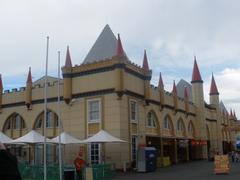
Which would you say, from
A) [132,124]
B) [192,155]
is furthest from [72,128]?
[192,155]

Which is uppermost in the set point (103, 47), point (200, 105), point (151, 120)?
point (103, 47)

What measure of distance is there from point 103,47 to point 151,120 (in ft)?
26.6

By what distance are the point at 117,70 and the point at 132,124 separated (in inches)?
182

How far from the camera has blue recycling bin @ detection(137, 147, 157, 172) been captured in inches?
1080

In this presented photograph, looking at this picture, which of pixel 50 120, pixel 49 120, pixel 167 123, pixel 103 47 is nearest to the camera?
pixel 50 120

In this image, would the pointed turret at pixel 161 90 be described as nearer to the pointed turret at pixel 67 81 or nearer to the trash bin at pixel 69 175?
the pointed turret at pixel 67 81

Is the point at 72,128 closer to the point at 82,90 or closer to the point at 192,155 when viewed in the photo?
the point at 82,90

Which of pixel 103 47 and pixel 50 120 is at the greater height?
pixel 103 47

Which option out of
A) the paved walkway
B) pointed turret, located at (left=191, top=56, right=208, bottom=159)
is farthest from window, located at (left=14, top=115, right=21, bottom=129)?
pointed turret, located at (left=191, top=56, right=208, bottom=159)

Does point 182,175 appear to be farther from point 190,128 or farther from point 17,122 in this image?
point 190,128

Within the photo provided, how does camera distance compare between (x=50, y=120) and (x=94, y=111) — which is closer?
(x=94, y=111)

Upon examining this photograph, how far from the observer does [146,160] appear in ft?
90.5

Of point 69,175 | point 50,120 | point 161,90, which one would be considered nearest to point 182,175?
point 69,175

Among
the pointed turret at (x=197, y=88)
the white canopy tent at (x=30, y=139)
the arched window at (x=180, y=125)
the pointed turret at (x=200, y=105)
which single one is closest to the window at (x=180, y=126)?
the arched window at (x=180, y=125)
